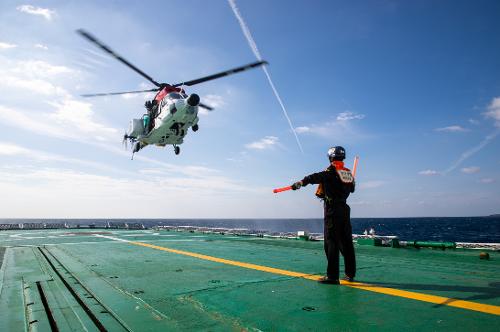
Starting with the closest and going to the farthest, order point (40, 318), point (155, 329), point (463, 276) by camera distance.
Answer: point (155, 329) → point (40, 318) → point (463, 276)

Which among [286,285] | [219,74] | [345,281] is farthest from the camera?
[219,74]

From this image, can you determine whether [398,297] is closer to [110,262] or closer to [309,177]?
[309,177]

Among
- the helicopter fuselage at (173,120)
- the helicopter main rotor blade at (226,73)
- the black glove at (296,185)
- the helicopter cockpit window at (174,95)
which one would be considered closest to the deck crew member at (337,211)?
the black glove at (296,185)

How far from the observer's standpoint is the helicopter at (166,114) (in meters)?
16.7

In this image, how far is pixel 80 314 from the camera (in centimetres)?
371

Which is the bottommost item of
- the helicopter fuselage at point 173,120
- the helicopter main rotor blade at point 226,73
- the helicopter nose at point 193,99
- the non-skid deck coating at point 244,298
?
the non-skid deck coating at point 244,298

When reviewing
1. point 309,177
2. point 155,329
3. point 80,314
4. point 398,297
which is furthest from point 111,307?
point 398,297

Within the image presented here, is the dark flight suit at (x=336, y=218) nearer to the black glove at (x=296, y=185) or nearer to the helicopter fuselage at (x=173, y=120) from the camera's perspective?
the black glove at (x=296, y=185)

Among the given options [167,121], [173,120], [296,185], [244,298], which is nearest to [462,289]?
[296,185]

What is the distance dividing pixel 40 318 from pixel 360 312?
3.76 metres

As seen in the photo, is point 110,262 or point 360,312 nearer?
point 360,312

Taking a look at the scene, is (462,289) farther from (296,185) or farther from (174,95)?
(174,95)

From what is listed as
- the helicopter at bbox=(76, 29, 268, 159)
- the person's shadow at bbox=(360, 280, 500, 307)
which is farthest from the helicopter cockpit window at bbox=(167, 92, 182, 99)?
the person's shadow at bbox=(360, 280, 500, 307)

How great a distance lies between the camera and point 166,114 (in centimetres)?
1752
